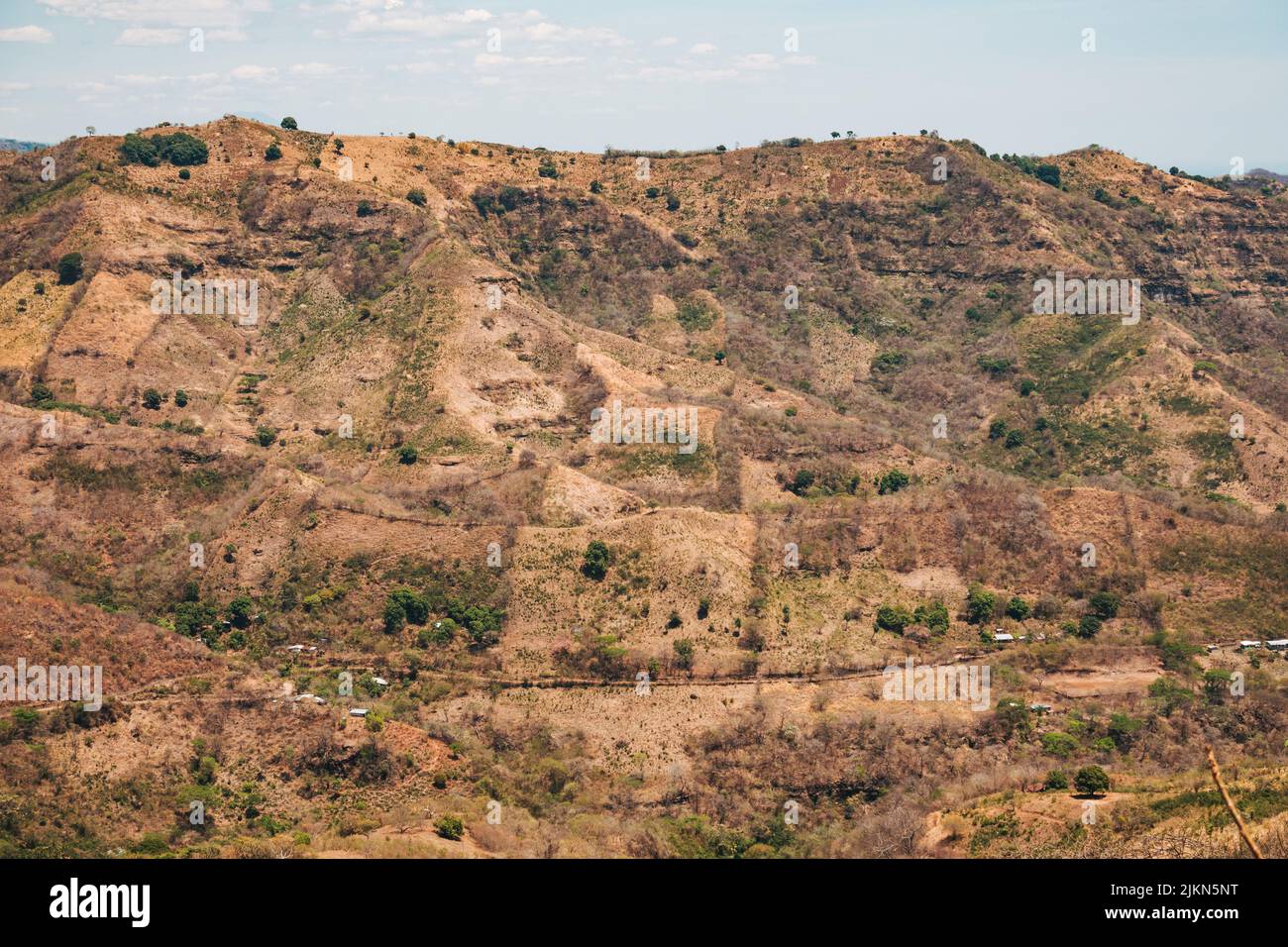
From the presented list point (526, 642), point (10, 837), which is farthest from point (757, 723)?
point (10, 837)

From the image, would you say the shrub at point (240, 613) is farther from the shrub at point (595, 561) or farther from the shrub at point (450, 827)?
the shrub at point (450, 827)

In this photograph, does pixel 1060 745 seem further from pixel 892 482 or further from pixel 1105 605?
pixel 892 482

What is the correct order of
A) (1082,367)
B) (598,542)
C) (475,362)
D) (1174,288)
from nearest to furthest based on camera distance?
(598,542)
(475,362)
(1082,367)
(1174,288)

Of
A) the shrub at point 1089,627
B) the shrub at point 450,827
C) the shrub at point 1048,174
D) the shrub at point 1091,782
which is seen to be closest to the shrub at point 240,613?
the shrub at point 450,827

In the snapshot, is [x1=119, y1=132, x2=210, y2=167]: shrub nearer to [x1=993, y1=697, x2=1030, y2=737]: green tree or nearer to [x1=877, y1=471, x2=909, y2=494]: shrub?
[x1=877, y1=471, x2=909, y2=494]: shrub

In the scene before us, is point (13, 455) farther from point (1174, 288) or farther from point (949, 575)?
point (1174, 288)

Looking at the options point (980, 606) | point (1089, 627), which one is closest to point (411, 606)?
point (980, 606)

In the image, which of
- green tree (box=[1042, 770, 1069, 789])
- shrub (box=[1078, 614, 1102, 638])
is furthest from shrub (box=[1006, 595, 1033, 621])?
green tree (box=[1042, 770, 1069, 789])
